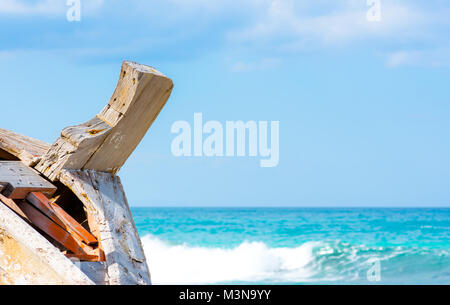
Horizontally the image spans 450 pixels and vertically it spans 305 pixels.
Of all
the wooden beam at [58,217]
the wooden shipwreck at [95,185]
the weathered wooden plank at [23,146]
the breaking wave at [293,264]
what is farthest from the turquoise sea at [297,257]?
the wooden beam at [58,217]

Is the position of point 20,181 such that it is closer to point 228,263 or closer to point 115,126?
point 115,126

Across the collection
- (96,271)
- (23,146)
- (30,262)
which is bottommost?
(96,271)

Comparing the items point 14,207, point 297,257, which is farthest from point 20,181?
point 297,257

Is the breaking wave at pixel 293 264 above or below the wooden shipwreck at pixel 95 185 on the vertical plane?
below

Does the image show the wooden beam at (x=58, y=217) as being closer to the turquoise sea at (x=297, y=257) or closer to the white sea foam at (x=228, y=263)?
the turquoise sea at (x=297, y=257)

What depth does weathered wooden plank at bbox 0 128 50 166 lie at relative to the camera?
2498 millimetres

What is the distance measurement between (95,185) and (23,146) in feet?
1.76

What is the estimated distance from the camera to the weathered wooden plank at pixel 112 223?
2092 mm

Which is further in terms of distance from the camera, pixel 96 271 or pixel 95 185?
pixel 95 185

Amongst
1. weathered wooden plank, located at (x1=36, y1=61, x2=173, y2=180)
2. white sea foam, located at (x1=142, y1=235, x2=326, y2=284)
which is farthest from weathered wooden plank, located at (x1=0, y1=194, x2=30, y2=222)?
white sea foam, located at (x1=142, y1=235, x2=326, y2=284)

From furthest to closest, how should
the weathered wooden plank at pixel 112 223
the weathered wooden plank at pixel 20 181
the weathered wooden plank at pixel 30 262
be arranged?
the weathered wooden plank at pixel 20 181 → the weathered wooden plank at pixel 112 223 → the weathered wooden plank at pixel 30 262

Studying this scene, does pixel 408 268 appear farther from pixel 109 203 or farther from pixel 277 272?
pixel 109 203

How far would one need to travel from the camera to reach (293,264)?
64.0 ft
